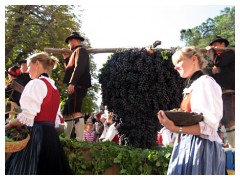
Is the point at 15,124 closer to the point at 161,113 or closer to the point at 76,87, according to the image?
the point at 161,113

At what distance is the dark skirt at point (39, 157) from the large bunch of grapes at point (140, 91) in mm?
1184

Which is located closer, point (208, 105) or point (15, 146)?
point (208, 105)

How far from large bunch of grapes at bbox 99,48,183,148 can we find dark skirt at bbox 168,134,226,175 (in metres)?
1.59

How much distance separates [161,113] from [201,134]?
33 centimetres

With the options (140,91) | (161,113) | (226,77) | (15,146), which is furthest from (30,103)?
(226,77)

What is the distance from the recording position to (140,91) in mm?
4289

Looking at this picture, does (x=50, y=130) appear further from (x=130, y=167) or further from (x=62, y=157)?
(x=130, y=167)

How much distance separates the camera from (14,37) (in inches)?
590

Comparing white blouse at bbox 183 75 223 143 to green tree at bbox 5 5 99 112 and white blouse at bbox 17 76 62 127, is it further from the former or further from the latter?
green tree at bbox 5 5 99 112

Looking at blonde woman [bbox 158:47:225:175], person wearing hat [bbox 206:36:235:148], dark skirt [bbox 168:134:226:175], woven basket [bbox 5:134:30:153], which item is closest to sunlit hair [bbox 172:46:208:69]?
blonde woman [bbox 158:47:225:175]

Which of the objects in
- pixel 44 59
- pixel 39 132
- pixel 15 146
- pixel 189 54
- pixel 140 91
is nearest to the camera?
pixel 189 54

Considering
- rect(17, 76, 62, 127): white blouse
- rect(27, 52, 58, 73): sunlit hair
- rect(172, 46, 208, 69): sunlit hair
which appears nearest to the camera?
rect(172, 46, 208, 69): sunlit hair

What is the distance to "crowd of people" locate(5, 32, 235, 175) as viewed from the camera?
8.39 ft

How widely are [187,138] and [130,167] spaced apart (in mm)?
1281
